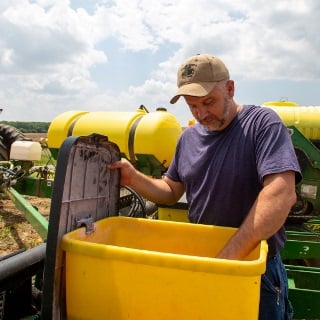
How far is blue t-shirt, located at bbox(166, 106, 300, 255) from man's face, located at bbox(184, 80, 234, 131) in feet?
0.16

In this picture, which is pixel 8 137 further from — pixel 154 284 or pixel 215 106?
pixel 154 284

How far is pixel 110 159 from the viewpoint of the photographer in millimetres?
1581

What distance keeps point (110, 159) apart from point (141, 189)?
0.32 metres

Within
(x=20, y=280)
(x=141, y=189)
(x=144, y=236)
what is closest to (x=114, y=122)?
(x=141, y=189)

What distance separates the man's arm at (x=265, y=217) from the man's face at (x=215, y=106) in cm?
33

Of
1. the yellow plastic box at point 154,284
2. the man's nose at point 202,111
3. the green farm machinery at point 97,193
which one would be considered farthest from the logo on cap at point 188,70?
the yellow plastic box at point 154,284

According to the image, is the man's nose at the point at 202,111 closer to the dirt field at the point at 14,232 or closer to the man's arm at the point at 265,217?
the man's arm at the point at 265,217

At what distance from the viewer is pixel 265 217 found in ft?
4.33

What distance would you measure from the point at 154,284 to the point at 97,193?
0.51m

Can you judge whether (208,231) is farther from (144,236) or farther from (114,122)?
(114,122)

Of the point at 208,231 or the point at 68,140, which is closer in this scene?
the point at 68,140

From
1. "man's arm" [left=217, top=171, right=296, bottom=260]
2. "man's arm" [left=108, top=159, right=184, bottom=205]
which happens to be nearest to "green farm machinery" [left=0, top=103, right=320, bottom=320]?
"man's arm" [left=108, top=159, right=184, bottom=205]

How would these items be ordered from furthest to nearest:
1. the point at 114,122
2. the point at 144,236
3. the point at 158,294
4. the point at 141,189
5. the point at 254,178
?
1. the point at 114,122
2. the point at 141,189
3. the point at 144,236
4. the point at 254,178
5. the point at 158,294

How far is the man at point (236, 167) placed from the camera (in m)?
1.35
